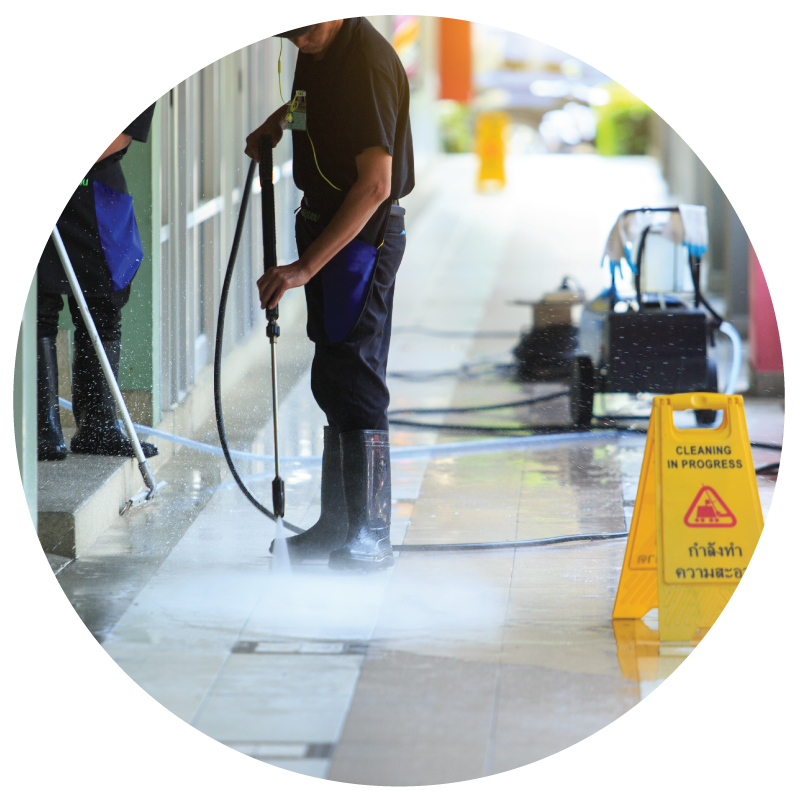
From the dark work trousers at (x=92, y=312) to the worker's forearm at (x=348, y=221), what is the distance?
2.09 feet

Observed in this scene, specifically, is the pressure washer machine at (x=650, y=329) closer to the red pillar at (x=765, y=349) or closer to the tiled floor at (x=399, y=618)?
the tiled floor at (x=399, y=618)

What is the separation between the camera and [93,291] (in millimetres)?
2758

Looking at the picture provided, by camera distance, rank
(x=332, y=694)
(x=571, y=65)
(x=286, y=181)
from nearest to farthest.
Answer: (x=332, y=694)
(x=286, y=181)
(x=571, y=65)

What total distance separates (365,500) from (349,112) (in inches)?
36.1

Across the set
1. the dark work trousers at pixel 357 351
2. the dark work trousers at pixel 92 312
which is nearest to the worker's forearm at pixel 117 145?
the dark work trousers at pixel 92 312

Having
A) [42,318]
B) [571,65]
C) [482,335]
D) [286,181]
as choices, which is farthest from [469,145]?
[42,318]

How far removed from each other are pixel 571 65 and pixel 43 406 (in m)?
11.4

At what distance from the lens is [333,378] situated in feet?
8.55

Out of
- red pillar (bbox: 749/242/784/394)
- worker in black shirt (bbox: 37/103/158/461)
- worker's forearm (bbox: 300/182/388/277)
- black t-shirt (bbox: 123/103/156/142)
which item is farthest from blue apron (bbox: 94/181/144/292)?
red pillar (bbox: 749/242/784/394)

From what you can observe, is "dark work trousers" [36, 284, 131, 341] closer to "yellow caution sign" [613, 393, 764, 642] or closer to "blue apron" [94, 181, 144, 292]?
"blue apron" [94, 181, 144, 292]

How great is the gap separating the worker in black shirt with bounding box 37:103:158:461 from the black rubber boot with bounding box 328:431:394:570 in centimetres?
62

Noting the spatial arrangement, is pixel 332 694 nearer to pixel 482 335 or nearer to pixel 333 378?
pixel 333 378

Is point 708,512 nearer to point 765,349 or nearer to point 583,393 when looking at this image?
point 583,393

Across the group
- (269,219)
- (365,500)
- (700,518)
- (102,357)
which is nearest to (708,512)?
(700,518)
